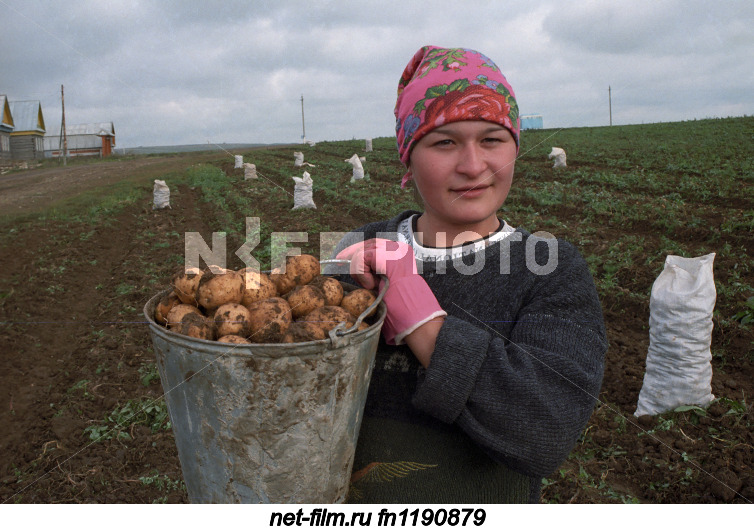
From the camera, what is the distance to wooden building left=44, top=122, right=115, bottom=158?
35219 millimetres

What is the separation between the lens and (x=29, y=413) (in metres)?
3.67

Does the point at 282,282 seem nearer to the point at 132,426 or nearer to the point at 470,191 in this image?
the point at 470,191

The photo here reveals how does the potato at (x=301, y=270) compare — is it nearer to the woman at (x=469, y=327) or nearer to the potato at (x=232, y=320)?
the woman at (x=469, y=327)

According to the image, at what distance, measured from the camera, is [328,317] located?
1.19m

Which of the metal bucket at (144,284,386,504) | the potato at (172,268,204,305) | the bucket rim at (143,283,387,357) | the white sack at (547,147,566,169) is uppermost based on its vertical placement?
the white sack at (547,147,566,169)

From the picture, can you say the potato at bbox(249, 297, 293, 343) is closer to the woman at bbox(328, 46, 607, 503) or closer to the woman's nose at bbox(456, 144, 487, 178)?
the woman at bbox(328, 46, 607, 503)

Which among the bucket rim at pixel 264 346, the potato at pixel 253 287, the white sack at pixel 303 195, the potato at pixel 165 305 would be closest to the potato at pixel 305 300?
the potato at pixel 253 287

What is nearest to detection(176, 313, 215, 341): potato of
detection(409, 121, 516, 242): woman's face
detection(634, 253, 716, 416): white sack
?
detection(409, 121, 516, 242): woman's face

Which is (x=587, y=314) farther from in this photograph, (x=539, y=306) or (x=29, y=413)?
(x=29, y=413)

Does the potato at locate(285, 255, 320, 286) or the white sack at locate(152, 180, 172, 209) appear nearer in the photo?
the potato at locate(285, 255, 320, 286)

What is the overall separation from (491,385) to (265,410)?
505 millimetres

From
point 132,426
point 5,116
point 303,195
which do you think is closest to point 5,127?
point 5,116

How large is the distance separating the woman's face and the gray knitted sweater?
0.16 m
